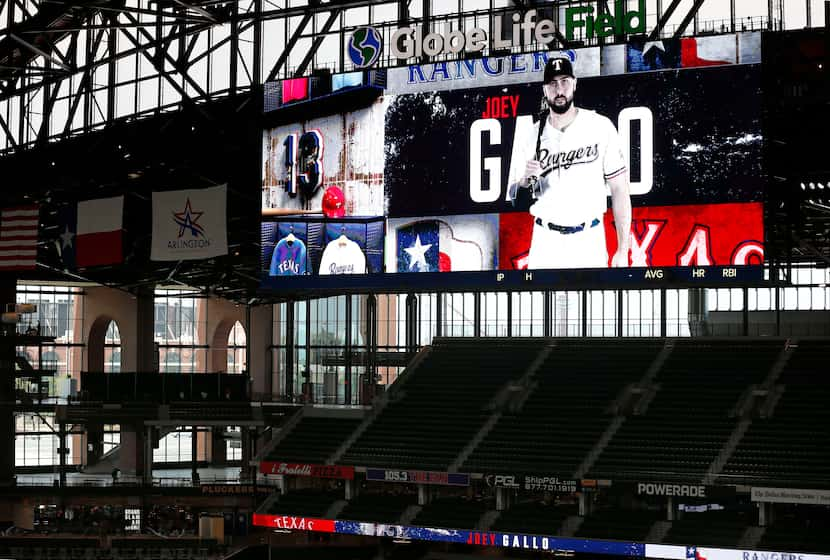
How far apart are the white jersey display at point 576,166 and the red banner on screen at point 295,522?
35.3 feet

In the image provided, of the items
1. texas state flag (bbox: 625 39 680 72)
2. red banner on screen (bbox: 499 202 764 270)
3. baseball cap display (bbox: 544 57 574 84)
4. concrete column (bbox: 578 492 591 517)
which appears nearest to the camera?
red banner on screen (bbox: 499 202 764 270)

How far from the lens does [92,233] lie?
134ft

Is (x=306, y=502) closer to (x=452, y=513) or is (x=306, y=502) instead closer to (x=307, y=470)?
(x=307, y=470)

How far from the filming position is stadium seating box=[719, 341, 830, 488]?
30984 mm

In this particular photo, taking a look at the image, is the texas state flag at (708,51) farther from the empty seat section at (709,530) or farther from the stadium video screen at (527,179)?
the empty seat section at (709,530)

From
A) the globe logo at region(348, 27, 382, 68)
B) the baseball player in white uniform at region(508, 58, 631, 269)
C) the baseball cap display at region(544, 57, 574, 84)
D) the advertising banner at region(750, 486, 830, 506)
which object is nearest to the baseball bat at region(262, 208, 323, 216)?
the globe logo at region(348, 27, 382, 68)

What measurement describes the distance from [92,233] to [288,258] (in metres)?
8.60

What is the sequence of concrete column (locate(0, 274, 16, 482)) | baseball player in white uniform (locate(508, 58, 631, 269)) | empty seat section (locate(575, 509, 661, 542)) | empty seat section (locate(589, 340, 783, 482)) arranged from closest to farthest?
empty seat section (locate(575, 509, 661, 542)), baseball player in white uniform (locate(508, 58, 631, 269)), empty seat section (locate(589, 340, 783, 482)), concrete column (locate(0, 274, 16, 482))

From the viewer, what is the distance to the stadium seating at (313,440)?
38219 millimetres

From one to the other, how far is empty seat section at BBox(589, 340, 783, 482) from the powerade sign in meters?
3.72

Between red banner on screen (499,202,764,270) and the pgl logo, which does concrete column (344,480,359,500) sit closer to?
the pgl logo

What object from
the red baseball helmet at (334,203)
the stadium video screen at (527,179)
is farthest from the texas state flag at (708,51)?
the red baseball helmet at (334,203)

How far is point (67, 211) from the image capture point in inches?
1642

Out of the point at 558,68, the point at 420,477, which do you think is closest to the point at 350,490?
the point at 420,477
